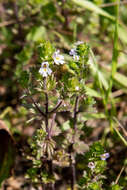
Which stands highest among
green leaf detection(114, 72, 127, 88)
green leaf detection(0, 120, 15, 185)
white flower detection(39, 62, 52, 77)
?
Answer: green leaf detection(114, 72, 127, 88)

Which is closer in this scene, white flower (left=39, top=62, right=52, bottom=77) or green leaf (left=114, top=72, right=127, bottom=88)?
white flower (left=39, top=62, right=52, bottom=77)

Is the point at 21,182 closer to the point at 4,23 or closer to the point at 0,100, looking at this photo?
the point at 0,100

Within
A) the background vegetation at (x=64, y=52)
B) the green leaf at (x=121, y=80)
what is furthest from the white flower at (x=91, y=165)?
the green leaf at (x=121, y=80)

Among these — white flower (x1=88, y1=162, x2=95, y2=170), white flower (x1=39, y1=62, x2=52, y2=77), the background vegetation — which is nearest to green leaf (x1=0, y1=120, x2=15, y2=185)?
the background vegetation

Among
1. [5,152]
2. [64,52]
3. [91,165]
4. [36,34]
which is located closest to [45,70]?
[91,165]

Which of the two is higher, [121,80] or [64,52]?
[64,52]

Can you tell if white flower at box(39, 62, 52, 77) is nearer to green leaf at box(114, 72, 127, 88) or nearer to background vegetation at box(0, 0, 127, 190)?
background vegetation at box(0, 0, 127, 190)

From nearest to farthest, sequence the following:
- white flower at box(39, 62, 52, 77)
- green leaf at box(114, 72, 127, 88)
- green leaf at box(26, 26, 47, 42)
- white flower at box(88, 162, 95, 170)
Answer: white flower at box(39, 62, 52, 77)
white flower at box(88, 162, 95, 170)
green leaf at box(114, 72, 127, 88)
green leaf at box(26, 26, 47, 42)

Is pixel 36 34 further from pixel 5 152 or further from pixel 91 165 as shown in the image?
pixel 91 165

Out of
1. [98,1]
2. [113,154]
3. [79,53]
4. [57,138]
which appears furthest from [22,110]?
[98,1]

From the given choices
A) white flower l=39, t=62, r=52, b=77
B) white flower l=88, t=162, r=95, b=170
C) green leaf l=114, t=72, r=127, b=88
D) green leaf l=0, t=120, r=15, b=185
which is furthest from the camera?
green leaf l=114, t=72, r=127, b=88

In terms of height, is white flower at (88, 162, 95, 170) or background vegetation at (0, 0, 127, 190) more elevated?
background vegetation at (0, 0, 127, 190)
